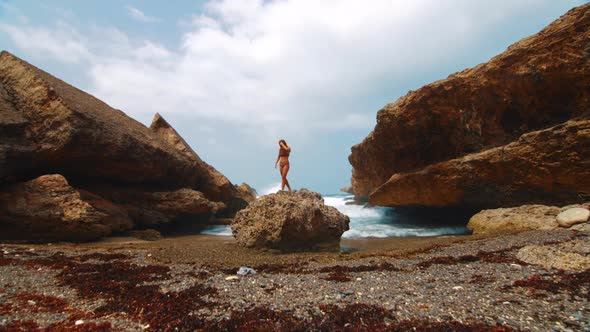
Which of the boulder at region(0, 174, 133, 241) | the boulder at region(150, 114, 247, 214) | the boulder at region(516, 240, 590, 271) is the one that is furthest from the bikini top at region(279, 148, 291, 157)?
the boulder at region(516, 240, 590, 271)

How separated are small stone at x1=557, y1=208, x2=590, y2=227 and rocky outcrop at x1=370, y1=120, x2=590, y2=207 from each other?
101 inches

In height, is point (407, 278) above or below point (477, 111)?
below

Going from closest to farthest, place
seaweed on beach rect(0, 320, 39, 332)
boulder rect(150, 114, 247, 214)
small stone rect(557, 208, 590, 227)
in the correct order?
1. seaweed on beach rect(0, 320, 39, 332)
2. small stone rect(557, 208, 590, 227)
3. boulder rect(150, 114, 247, 214)

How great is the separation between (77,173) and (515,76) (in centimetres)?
2306

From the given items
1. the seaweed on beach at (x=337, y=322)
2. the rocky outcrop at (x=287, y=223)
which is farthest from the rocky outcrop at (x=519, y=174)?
the seaweed on beach at (x=337, y=322)

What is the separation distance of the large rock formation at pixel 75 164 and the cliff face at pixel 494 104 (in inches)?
560

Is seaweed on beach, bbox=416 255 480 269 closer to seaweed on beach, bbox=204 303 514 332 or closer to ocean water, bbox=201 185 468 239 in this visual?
seaweed on beach, bbox=204 303 514 332

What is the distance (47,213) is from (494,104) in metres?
22.3

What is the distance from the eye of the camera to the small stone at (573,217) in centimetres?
1138

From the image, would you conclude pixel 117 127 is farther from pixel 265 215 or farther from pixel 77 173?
pixel 265 215

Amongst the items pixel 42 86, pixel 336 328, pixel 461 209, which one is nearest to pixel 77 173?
pixel 42 86

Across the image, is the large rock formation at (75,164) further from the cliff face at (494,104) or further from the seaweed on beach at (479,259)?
the cliff face at (494,104)

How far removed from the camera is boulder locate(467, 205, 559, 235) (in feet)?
41.6

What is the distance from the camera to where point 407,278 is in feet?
22.3
